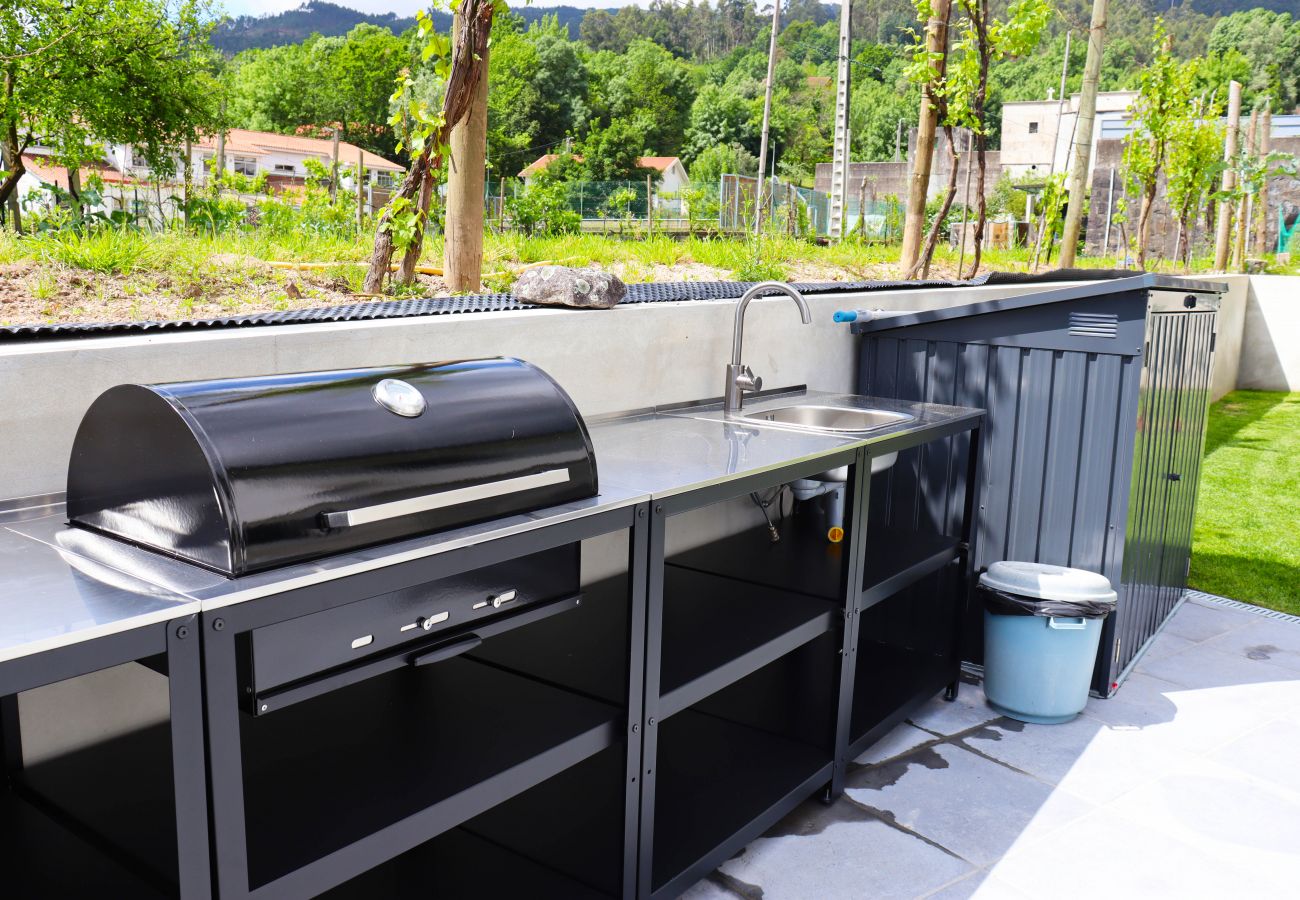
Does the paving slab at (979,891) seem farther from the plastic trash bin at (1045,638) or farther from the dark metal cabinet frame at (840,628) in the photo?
the plastic trash bin at (1045,638)

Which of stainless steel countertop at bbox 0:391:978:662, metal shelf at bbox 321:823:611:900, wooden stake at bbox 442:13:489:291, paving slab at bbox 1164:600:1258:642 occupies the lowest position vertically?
paving slab at bbox 1164:600:1258:642

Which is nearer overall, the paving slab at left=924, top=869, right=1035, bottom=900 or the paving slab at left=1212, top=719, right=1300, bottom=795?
the paving slab at left=924, top=869, right=1035, bottom=900

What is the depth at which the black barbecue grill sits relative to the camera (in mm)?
1424

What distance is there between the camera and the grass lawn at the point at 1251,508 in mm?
4840

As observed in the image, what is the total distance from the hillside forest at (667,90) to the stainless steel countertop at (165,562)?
167 feet

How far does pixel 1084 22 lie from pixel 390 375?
252 feet

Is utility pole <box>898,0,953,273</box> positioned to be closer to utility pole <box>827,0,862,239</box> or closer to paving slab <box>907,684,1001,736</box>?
paving slab <box>907,684,1001,736</box>

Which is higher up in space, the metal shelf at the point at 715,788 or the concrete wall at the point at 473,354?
the concrete wall at the point at 473,354

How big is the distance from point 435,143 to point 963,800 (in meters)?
2.84

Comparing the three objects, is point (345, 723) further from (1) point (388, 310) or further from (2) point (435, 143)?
(2) point (435, 143)

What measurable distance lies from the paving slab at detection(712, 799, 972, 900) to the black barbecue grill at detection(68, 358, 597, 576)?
46.4 inches

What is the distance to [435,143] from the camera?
382 cm

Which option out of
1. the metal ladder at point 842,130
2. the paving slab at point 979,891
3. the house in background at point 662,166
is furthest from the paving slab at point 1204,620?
the house in background at point 662,166

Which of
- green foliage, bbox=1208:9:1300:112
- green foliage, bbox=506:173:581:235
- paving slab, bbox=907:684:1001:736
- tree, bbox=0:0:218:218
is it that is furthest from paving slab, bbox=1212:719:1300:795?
green foliage, bbox=1208:9:1300:112
